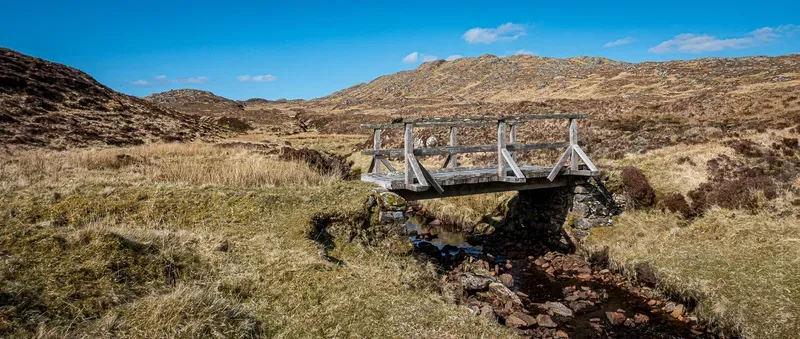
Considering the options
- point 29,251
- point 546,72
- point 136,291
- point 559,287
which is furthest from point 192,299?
point 546,72

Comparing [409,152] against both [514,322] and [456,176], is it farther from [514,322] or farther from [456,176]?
[514,322]

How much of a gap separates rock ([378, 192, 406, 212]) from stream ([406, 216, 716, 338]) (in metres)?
1.98

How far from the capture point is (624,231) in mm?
12984

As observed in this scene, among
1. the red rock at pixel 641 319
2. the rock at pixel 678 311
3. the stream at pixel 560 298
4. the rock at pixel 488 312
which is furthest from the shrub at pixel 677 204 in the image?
the rock at pixel 488 312

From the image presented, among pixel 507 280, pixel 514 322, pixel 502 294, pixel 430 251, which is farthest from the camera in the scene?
pixel 430 251

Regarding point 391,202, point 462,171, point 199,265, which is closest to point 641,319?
point 391,202

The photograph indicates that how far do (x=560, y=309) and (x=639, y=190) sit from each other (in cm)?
649

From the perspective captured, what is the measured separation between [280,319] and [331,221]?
452 cm

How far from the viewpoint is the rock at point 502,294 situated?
32.0 feet

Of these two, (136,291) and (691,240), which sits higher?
(136,291)

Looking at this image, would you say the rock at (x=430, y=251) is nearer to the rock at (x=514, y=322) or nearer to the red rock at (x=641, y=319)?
the rock at (x=514, y=322)

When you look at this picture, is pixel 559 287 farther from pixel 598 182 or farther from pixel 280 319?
pixel 280 319

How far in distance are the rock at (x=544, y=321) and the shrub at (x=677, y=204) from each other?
6.62 meters

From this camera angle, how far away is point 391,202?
36.8 ft
